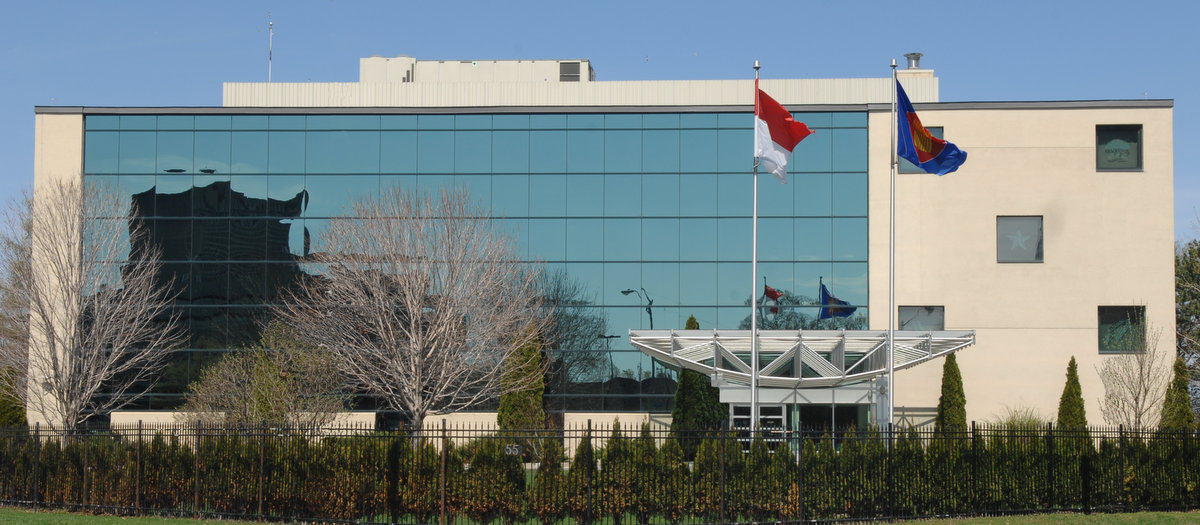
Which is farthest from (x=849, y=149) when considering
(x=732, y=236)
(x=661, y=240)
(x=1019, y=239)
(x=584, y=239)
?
(x=584, y=239)

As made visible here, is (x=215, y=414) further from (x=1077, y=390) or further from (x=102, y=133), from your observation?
(x=1077, y=390)

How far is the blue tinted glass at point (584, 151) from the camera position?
4106cm

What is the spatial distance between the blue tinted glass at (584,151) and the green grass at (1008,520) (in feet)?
70.0

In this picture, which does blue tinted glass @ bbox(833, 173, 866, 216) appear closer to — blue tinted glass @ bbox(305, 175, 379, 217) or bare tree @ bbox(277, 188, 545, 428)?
bare tree @ bbox(277, 188, 545, 428)

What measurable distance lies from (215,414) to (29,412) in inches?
350

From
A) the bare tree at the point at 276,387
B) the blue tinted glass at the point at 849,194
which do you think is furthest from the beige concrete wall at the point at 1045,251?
the bare tree at the point at 276,387

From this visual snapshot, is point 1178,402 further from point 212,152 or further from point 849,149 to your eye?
point 212,152

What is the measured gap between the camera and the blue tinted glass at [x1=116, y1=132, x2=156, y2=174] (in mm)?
41500

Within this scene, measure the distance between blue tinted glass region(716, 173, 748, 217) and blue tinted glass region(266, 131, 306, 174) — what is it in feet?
48.8

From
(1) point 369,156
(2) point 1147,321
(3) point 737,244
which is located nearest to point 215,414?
(1) point 369,156

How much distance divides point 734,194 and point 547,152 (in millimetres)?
6789

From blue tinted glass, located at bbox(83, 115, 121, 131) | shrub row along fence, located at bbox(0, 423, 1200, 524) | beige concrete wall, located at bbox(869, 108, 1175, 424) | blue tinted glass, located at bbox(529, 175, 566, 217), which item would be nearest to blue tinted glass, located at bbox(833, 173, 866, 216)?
beige concrete wall, located at bbox(869, 108, 1175, 424)

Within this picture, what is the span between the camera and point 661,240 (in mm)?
40625

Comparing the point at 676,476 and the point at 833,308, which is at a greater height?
the point at 833,308
